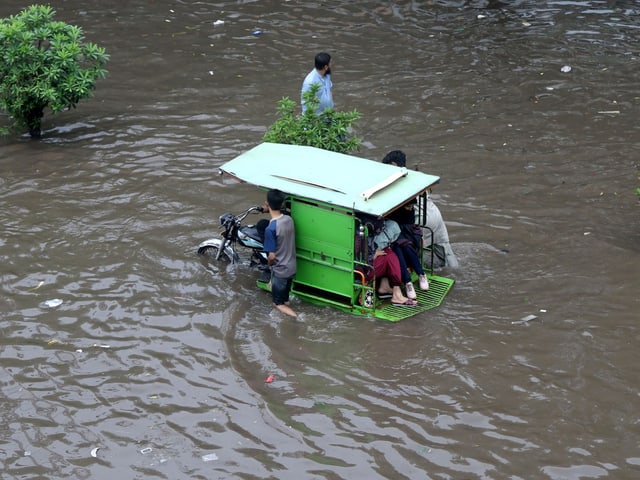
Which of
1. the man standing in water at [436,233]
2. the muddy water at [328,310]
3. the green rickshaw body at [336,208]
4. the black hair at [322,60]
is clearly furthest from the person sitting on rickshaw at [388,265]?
the black hair at [322,60]

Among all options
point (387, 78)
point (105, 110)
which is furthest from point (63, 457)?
point (387, 78)

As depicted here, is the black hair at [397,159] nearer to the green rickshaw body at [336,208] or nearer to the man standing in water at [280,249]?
the green rickshaw body at [336,208]

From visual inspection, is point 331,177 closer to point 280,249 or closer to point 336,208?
point 336,208

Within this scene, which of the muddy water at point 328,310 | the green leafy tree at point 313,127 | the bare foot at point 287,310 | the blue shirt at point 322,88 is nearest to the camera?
the muddy water at point 328,310

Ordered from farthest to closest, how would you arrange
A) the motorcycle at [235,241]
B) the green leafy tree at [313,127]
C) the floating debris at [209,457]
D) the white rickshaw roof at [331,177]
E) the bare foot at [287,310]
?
1. the green leafy tree at [313,127]
2. the motorcycle at [235,241]
3. the bare foot at [287,310]
4. the white rickshaw roof at [331,177]
5. the floating debris at [209,457]

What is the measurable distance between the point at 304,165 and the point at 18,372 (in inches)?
131

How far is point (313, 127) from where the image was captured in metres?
9.80

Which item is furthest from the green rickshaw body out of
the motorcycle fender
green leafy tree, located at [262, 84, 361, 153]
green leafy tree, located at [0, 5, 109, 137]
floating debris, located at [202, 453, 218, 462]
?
green leafy tree, located at [0, 5, 109, 137]

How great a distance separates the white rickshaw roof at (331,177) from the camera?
7949 mm

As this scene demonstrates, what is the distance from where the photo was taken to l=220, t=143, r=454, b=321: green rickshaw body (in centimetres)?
803

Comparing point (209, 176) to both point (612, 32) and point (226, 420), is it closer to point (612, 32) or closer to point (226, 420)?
point (226, 420)

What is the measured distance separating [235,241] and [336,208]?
1.59 m

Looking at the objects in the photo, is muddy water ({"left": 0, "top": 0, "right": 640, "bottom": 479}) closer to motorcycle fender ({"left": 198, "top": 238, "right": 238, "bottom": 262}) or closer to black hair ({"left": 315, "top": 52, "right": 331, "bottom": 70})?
motorcycle fender ({"left": 198, "top": 238, "right": 238, "bottom": 262})

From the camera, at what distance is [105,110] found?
44.1 feet
